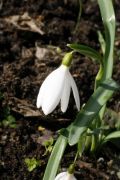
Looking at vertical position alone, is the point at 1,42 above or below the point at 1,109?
above

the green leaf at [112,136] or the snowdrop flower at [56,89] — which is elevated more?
the snowdrop flower at [56,89]

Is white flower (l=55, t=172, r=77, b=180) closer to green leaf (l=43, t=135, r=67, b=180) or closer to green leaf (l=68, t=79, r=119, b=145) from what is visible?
green leaf (l=43, t=135, r=67, b=180)

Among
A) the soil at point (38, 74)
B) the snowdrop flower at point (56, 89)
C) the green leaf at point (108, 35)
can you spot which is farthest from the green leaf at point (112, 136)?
the snowdrop flower at point (56, 89)

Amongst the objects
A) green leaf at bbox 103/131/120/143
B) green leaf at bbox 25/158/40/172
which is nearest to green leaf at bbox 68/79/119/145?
green leaf at bbox 103/131/120/143

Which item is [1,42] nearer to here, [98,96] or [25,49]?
[25,49]

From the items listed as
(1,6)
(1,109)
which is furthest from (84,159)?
(1,6)

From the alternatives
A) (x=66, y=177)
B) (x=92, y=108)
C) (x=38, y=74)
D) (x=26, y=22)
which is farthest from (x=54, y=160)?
(x=26, y=22)

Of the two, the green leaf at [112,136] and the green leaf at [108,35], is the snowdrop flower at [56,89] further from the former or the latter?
the green leaf at [112,136]
